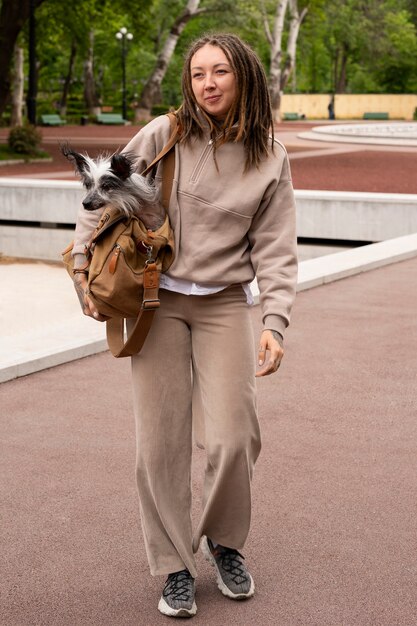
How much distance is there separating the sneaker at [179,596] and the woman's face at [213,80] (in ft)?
4.95

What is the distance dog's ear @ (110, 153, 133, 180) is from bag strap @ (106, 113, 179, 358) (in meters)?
0.15

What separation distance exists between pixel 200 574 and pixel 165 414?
0.76 metres

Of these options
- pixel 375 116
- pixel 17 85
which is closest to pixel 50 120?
pixel 17 85

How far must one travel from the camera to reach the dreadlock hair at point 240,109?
3.36m

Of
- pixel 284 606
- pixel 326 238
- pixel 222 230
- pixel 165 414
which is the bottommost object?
pixel 326 238

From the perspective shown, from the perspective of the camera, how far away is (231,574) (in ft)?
12.2

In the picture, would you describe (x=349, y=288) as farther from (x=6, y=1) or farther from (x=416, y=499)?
(x=6, y=1)

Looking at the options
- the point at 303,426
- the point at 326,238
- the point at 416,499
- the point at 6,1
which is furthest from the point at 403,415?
the point at 6,1

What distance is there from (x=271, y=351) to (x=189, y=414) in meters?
0.38

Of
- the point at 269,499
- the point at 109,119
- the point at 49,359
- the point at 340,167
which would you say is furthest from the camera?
the point at 109,119

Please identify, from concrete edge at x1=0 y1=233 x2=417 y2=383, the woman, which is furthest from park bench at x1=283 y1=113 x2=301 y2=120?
the woman

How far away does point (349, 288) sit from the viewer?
10.6 meters

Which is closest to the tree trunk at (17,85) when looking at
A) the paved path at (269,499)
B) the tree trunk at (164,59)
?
the tree trunk at (164,59)

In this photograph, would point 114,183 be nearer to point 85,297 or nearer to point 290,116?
point 85,297
